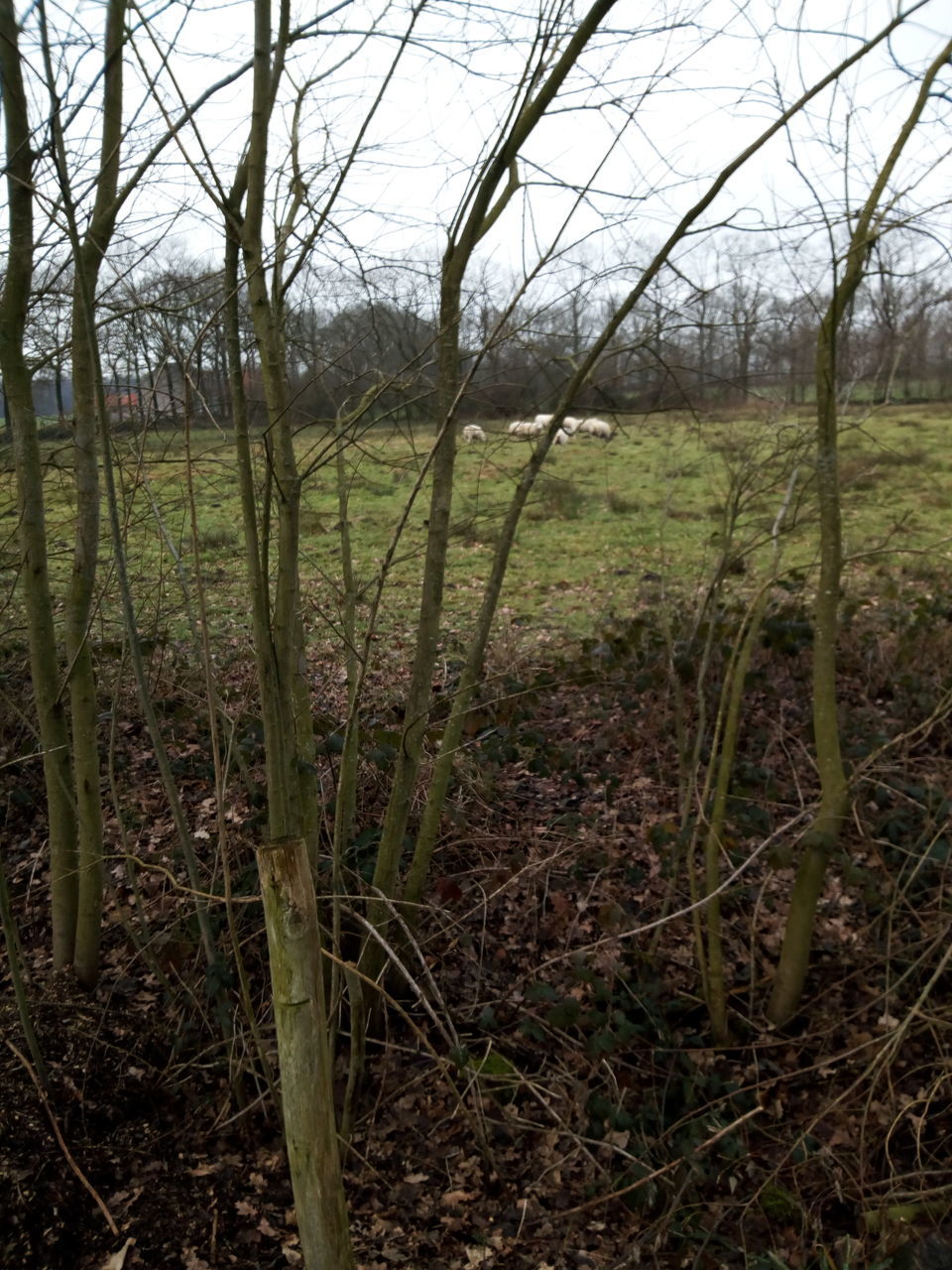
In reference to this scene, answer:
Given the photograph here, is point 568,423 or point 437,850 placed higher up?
point 568,423

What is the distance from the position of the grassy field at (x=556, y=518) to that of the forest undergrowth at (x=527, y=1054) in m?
0.82

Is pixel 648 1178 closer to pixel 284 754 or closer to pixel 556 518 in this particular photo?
pixel 284 754

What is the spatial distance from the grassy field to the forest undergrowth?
819mm

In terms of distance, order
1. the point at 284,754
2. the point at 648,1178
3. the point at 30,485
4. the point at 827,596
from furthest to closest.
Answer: the point at 827,596 → the point at 30,485 → the point at 648,1178 → the point at 284,754

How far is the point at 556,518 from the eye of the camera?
1291 centimetres

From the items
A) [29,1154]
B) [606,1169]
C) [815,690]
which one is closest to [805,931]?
[815,690]

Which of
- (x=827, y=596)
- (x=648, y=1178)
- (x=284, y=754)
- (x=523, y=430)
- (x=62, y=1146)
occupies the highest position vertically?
(x=523, y=430)

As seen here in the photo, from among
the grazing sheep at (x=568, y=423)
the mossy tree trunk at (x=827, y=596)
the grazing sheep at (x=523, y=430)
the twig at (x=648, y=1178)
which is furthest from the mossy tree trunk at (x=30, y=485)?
the mossy tree trunk at (x=827, y=596)

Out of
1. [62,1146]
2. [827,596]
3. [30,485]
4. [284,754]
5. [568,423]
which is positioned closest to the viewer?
[284,754]

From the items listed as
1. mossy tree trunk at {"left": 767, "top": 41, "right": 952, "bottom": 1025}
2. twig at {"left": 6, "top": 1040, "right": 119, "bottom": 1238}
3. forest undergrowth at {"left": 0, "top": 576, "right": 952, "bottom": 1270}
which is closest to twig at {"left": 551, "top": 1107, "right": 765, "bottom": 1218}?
forest undergrowth at {"left": 0, "top": 576, "right": 952, "bottom": 1270}

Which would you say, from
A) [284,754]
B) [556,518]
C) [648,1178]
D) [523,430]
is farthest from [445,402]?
[556,518]

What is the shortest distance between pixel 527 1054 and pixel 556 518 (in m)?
9.79

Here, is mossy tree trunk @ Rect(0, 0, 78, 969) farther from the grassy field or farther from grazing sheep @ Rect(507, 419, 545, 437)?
grazing sheep @ Rect(507, 419, 545, 437)

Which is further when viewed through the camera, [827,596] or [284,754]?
[827,596]
